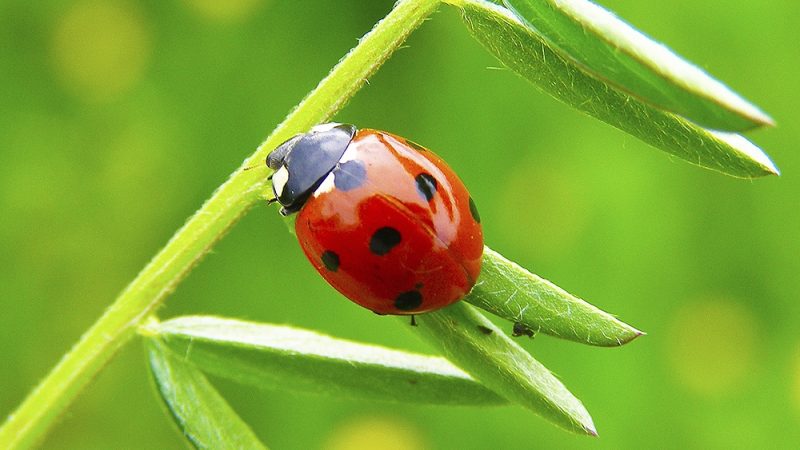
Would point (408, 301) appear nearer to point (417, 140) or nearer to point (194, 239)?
point (194, 239)

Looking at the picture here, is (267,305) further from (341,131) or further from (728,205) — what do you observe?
(341,131)

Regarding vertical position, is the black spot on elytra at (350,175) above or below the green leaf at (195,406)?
above

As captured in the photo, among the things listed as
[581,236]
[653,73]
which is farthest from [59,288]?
[653,73]

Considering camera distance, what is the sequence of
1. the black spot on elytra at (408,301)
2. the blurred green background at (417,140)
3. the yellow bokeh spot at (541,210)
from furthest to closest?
the yellow bokeh spot at (541,210) → the blurred green background at (417,140) → the black spot on elytra at (408,301)

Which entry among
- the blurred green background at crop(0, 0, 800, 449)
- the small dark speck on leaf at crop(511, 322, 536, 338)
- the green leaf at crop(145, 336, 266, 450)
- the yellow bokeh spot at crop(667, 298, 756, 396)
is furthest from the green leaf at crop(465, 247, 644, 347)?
the yellow bokeh spot at crop(667, 298, 756, 396)

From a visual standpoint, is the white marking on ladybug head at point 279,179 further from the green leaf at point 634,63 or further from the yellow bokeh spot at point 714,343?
the yellow bokeh spot at point 714,343

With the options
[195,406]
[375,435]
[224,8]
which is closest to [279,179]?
[195,406]

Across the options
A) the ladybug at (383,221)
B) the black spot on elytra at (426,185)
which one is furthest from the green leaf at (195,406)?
the black spot on elytra at (426,185)
